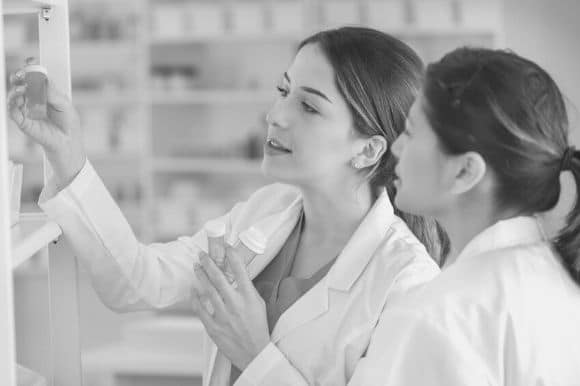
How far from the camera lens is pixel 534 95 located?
125 centimetres

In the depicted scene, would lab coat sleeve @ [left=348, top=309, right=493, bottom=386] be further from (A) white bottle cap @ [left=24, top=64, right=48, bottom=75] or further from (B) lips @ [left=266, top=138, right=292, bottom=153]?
(A) white bottle cap @ [left=24, top=64, right=48, bottom=75]

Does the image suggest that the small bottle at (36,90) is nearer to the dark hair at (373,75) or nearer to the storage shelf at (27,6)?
the storage shelf at (27,6)

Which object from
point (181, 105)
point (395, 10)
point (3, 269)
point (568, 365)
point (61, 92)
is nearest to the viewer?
point (3, 269)

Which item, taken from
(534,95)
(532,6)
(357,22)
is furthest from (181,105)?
(534,95)

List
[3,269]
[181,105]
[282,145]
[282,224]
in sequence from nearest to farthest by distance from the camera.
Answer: [3,269] < [282,145] < [282,224] < [181,105]

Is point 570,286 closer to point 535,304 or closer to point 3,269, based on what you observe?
point 535,304

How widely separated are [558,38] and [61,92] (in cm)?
489

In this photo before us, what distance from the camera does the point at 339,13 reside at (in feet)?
18.6

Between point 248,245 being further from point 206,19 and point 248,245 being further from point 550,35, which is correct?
point 550,35

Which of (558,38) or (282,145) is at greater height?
(282,145)

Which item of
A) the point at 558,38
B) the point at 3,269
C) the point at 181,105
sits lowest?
the point at 181,105

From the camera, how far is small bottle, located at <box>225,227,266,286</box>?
1541 mm

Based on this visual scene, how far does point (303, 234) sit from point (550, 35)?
4.49 meters

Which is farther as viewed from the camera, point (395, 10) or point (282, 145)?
point (395, 10)
